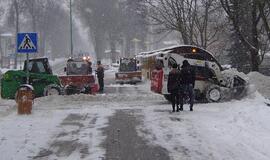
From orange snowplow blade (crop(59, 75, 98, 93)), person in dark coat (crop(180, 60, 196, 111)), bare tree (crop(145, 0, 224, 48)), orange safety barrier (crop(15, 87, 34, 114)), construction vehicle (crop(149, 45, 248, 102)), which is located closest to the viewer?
orange safety barrier (crop(15, 87, 34, 114))

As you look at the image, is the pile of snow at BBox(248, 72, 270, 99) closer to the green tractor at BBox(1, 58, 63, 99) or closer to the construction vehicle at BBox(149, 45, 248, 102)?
the construction vehicle at BBox(149, 45, 248, 102)

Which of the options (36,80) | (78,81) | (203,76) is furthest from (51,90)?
(203,76)

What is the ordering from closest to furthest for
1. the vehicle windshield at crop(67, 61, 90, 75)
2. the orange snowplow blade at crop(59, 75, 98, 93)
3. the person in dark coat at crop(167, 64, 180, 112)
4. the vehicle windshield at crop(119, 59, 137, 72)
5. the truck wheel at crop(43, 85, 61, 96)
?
the person in dark coat at crop(167, 64, 180, 112), the truck wheel at crop(43, 85, 61, 96), the orange snowplow blade at crop(59, 75, 98, 93), the vehicle windshield at crop(67, 61, 90, 75), the vehicle windshield at crop(119, 59, 137, 72)

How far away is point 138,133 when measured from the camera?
13.6 metres

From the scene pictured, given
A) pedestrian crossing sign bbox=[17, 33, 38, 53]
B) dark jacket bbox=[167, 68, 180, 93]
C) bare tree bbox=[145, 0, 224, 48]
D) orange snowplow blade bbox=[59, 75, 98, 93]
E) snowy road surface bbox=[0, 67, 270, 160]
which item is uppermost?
bare tree bbox=[145, 0, 224, 48]

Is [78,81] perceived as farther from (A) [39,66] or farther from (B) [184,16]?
(B) [184,16]

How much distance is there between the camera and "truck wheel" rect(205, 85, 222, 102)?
21.7 meters

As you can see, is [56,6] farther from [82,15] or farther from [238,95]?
[238,95]

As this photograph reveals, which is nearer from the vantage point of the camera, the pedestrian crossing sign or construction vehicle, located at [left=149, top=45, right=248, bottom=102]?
the pedestrian crossing sign

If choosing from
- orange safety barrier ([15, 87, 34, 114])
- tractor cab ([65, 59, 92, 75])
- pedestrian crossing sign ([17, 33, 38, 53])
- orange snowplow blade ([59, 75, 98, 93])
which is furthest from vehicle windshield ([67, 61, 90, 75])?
orange safety barrier ([15, 87, 34, 114])

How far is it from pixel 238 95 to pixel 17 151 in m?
13.0

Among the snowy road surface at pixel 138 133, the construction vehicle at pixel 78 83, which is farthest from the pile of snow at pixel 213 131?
the construction vehicle at pixel 78 83

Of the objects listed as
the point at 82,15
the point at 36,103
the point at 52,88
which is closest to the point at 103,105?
the point at 36,103

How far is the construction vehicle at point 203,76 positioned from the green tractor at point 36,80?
4.94 m
